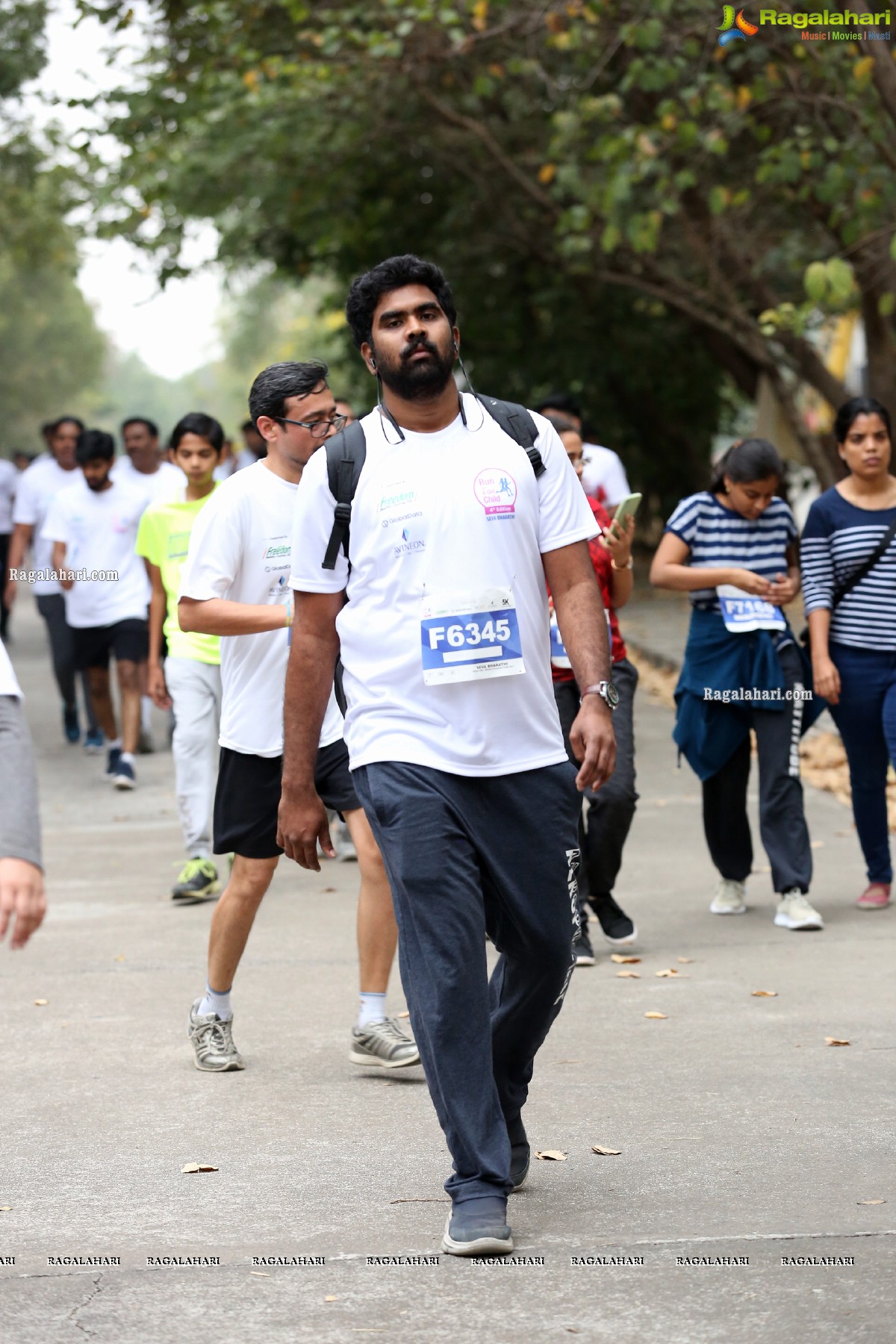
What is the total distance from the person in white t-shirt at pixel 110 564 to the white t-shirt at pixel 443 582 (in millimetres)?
8316

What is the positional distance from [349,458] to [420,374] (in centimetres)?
24

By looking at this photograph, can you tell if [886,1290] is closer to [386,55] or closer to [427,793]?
[427,793]

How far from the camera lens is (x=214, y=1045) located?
19.0ft

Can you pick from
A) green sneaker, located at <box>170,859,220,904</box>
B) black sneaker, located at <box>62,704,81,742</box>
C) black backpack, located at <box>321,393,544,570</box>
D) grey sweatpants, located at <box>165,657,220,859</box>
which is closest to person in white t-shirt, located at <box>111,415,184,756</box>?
black sneaker, located at <box>62,704,81,742</box>

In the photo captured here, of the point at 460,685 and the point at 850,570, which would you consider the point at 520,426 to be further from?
the point at 850,570

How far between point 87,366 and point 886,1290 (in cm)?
7840

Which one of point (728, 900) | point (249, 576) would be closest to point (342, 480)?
point (249, 576)

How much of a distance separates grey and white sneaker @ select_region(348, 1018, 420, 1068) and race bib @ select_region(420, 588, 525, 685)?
74.8 inches

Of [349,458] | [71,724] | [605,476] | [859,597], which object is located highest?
[605,476]

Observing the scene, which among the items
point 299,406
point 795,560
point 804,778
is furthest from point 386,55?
point 299,406

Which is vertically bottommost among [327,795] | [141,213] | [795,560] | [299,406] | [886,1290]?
[886,1290]

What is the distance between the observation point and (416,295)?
4230 millimetres

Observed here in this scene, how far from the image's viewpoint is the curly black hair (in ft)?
13.9

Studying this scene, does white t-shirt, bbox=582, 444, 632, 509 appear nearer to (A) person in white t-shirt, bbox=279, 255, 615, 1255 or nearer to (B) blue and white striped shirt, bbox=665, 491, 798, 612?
(B) blue and white striped shirt, bbox=665, 491, 798, 612
